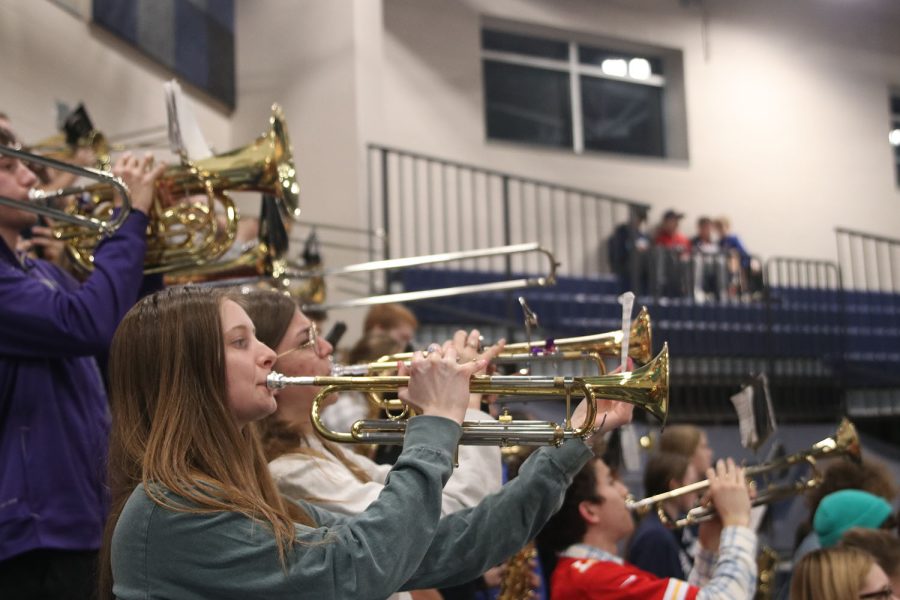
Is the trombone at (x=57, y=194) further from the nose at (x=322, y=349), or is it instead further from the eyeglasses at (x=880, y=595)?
the eyeglasses at (x=880, y=595)

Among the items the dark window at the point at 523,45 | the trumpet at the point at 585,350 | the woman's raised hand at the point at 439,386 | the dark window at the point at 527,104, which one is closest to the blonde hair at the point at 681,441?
the trumpet at the point at 585,350

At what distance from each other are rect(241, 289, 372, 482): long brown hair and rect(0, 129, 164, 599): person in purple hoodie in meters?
Result: 0.36

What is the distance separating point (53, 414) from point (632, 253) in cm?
687

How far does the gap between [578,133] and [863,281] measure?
156 inches

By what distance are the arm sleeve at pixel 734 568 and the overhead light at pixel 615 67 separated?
891 centimetres

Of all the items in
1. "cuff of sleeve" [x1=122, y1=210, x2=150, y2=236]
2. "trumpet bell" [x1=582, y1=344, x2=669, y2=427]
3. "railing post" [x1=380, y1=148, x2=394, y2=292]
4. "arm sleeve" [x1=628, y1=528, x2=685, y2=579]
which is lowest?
"arm sleeve" [x1=628, y1=528, x2=685, y2=579]

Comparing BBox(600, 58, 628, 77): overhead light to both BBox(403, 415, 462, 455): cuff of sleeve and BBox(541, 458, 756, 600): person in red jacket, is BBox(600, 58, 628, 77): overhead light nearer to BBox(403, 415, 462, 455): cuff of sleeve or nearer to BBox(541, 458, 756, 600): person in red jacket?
BBox(541, 458, 756, 600): person in red jacket

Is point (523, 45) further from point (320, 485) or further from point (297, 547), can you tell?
point (297, 547)

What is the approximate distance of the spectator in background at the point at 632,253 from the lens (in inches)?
355

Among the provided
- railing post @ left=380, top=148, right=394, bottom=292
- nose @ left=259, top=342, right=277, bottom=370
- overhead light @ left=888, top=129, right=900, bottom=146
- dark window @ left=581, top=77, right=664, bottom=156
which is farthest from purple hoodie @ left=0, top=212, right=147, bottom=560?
overhead light @ left=888, top=129, right=900, bottom=146

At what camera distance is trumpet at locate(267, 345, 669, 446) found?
2041mm

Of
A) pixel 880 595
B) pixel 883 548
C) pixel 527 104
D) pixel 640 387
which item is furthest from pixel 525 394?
pixel 527 104

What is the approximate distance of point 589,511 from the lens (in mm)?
3098

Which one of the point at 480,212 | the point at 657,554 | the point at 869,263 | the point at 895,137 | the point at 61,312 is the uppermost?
the point at 895,137
